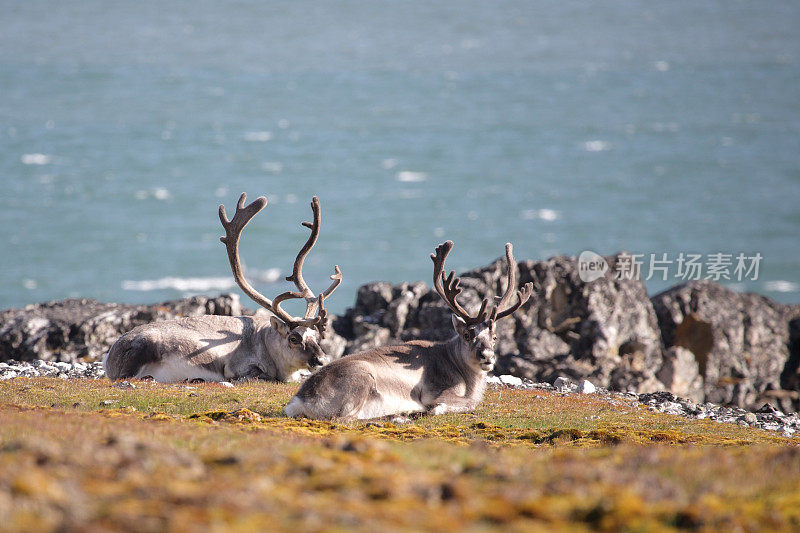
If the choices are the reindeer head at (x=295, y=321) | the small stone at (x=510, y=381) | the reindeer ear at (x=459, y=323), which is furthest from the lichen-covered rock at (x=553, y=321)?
the reindeer ear at (x=459, y=323)

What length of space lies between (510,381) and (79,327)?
474 inches

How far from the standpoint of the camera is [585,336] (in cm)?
2986

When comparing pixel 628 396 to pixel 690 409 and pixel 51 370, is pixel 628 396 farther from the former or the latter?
pixel 51 370

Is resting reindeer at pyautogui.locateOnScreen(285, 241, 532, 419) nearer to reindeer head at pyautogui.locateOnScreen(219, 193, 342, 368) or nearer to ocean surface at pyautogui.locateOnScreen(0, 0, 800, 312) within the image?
reindeer head at pyautogui.locateOnScreen(219, 193, 342, 368)

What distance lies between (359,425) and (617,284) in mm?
16948

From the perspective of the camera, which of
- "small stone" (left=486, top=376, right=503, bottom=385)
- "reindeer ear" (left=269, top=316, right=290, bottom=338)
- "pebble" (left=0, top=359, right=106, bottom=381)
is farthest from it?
"small stone" (left=486, top=376, right=503, bottom=385)

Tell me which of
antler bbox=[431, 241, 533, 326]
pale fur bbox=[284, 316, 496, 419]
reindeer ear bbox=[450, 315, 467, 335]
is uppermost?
antler bbox=[431, 241, 533, 326]

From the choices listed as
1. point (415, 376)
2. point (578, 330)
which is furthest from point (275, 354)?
point (578, 330)

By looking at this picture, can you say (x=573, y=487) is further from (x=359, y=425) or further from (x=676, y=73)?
(x=676, y=73)

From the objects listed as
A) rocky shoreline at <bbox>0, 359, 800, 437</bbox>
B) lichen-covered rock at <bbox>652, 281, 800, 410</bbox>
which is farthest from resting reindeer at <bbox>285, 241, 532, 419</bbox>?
lichen-covered rock at <bbox>652, 281, 800, 410</bbox>

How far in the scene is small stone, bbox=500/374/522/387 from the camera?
→ 24.3 m

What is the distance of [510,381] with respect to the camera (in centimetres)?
2470

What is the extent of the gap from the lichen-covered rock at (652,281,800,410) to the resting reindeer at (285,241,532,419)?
14.2 m

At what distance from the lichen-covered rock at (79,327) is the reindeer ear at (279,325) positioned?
641cm
